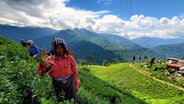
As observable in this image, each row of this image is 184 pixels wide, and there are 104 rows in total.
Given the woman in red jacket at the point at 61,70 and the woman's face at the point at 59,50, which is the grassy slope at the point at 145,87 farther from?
the woman's face at the point at 59,50

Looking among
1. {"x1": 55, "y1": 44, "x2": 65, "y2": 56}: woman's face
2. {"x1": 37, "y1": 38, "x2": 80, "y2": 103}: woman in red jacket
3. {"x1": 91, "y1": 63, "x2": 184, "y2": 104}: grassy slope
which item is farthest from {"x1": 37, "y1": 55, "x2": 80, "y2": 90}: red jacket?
{"x1": 91, "y1": 63, "x2": 184, "y2": 104}: grassy slope

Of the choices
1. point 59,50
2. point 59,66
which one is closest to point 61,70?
point 59,66

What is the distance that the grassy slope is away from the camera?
70.1 meters

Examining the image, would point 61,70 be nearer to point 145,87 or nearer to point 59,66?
point 59,66

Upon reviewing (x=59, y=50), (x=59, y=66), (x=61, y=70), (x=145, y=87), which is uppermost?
(x=59, y=50)

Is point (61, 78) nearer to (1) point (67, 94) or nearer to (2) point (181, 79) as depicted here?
(1) point (67, 94)

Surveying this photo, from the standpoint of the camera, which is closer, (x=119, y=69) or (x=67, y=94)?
(x=67, y=94)

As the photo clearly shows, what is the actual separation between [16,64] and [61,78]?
3.91ft

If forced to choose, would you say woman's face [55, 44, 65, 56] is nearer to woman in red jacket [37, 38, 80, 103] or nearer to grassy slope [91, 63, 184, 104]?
woman in red jacket [37, 38, 80, 103]

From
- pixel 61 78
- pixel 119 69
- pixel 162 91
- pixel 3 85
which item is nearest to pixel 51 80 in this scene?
pixel 61 78

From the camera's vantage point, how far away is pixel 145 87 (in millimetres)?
82750

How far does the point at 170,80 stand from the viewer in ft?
280

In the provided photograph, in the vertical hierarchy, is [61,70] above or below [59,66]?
below

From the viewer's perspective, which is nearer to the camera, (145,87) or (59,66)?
(59,66)
